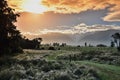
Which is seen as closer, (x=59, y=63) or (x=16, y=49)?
(x=59, y=63)

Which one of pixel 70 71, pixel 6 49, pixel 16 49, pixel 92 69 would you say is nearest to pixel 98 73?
pixel 92 69

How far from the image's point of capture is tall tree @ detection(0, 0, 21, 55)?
46156mm

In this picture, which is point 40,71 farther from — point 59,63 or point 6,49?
point 6,49

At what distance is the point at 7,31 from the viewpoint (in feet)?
156

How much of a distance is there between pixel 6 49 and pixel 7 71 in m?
15.3

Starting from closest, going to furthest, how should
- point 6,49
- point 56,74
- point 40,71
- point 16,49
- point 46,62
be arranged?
point 56,74 → point 40,71 → point 46,62 → point 6,49 → point 16,49

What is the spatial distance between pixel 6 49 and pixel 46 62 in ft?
45.1

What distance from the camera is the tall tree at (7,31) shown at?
46156 mm

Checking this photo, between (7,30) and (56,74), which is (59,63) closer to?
(56,74)

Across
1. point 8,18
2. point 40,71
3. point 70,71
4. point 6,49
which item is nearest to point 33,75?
point 40,71

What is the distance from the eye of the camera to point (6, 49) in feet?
150

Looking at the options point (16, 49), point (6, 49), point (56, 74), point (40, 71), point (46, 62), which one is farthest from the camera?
point (16, 49)

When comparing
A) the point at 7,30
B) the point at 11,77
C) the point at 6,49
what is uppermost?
the point at 7,30

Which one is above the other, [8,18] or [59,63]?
[8,18]
